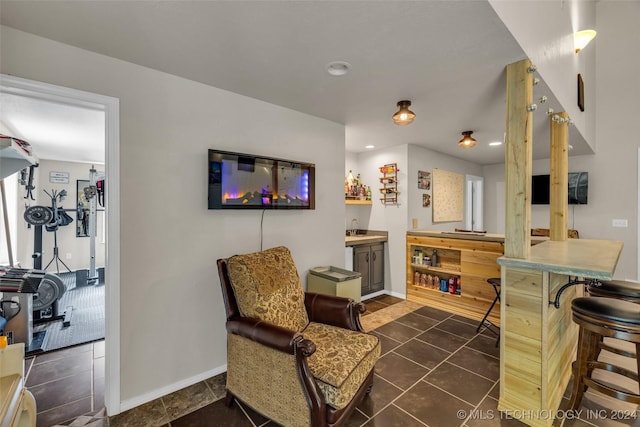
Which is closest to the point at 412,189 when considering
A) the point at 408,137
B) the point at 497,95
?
the point at 408,137

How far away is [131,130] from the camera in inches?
75.1

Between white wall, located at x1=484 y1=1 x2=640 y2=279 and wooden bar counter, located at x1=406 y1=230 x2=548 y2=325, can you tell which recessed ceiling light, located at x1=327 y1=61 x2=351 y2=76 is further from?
white wall, located at x1=484 y1=1 x2=640 y2=279

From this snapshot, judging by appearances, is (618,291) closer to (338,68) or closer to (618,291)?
(618,291)

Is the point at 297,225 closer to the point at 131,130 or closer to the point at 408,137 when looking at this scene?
the point at 131,130

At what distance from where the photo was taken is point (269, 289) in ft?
6.56

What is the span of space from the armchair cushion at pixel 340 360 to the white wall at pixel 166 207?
3.20 ft

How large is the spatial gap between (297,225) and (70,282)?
15.8ft

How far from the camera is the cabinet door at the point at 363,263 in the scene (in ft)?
13.1

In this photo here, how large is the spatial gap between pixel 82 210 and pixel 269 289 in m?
5.37

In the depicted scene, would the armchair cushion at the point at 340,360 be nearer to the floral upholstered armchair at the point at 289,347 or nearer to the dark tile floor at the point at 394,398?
the floral upholstered armchair at the point at 289,347

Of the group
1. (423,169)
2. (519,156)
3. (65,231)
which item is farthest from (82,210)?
(519,156)

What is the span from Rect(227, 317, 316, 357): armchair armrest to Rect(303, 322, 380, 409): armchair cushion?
183mm

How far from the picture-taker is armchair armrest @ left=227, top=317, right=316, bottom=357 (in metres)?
1.49

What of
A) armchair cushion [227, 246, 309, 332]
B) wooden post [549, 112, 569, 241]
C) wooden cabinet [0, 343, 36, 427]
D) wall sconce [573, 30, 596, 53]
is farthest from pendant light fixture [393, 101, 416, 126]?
wooden cabinet [0, 343, 36, 427]
